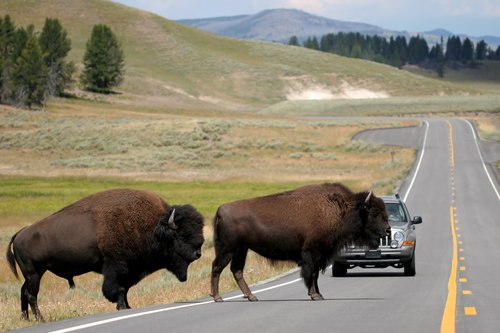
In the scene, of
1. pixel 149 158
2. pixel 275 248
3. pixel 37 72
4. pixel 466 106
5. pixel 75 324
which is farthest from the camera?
pixel 466 106

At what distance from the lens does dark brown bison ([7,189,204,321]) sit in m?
14.3

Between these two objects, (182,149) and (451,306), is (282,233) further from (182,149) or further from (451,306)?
(182,149)

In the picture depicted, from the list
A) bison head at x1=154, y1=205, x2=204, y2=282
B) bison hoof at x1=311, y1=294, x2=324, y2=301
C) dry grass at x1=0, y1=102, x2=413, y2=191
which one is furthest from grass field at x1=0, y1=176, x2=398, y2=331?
dry grass at x1=0, y1=102, x2=413, y2=191

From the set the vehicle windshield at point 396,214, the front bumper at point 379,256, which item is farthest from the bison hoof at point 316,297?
the vehicle windshield at point 396,214

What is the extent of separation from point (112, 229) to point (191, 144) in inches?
3397

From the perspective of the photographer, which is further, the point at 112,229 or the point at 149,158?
the point at 149,158

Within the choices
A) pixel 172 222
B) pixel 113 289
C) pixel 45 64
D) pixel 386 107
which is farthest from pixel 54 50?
pixel 113 289

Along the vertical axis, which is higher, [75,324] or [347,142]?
[75,324]

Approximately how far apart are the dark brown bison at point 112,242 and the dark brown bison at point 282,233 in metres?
1.84

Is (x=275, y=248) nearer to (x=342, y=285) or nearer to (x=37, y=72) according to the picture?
(x=342, y=285)

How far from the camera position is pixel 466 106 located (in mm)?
154500

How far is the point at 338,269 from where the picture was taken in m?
23.4

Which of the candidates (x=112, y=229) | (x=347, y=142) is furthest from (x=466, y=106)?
(x=112, y=229)

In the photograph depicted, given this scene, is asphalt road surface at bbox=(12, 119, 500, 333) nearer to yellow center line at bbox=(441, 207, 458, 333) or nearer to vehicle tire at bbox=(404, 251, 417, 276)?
yellow center line at bbox=(441, 207, 458, 333)
